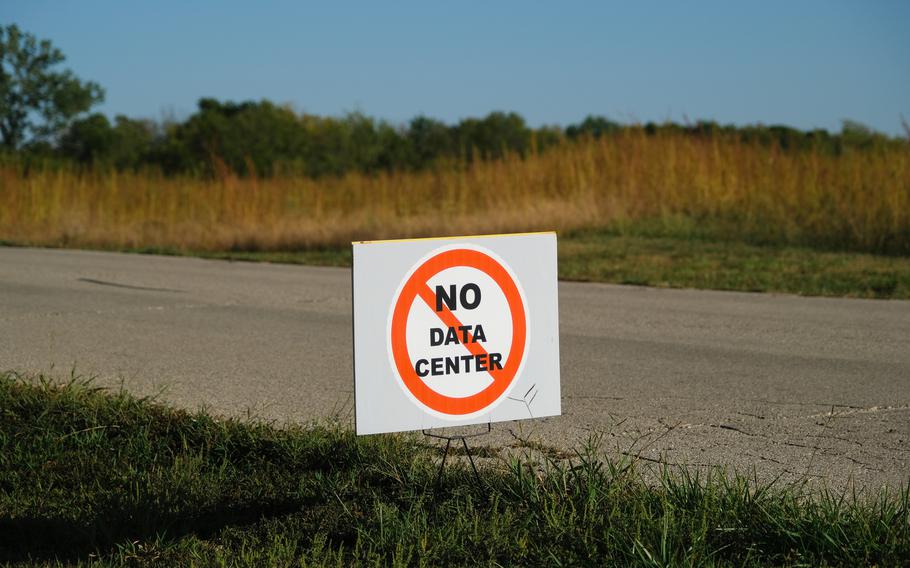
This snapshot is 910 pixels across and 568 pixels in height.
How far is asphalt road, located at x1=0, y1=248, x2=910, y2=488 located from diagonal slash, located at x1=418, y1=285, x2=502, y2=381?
1200 millimetres

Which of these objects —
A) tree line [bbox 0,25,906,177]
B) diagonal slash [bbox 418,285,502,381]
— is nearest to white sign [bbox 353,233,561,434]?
diagonal slash [bbox 418,285,502,381]

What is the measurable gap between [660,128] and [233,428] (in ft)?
61.9

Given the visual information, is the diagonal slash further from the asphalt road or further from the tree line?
the tree line

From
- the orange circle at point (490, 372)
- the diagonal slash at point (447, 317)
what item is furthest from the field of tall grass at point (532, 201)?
the diagonal slash at point (447, 317)

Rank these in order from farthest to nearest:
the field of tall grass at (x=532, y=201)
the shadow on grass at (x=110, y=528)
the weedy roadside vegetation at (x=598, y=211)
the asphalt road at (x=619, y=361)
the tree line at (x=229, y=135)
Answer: the tree line at (x=229, y=135) < the field of tall grass at (x=532, y=201) < the weedy roadside vegetation at (x=598, y=211) < the asphalt road at (x=619, y=361) < the shadow on grass at (x=110, y=528)

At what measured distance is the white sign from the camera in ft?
12.5

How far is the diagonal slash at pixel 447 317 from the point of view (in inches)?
153

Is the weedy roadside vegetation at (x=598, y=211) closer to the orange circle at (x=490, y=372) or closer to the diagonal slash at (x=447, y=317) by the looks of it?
the orange circle at (x=490, y=372)

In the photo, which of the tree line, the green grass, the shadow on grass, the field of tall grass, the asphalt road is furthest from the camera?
the tree line

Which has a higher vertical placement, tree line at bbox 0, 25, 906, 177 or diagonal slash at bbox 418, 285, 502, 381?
tree line at bbox 0, 25, 906, 177

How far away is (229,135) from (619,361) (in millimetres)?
35745

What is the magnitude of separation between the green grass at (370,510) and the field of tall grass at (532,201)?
11.9 metres

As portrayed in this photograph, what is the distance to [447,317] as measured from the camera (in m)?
3.91

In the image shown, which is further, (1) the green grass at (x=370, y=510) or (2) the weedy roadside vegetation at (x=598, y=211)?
(2) the weedy roadside vegetation at (x=598, y=211)
